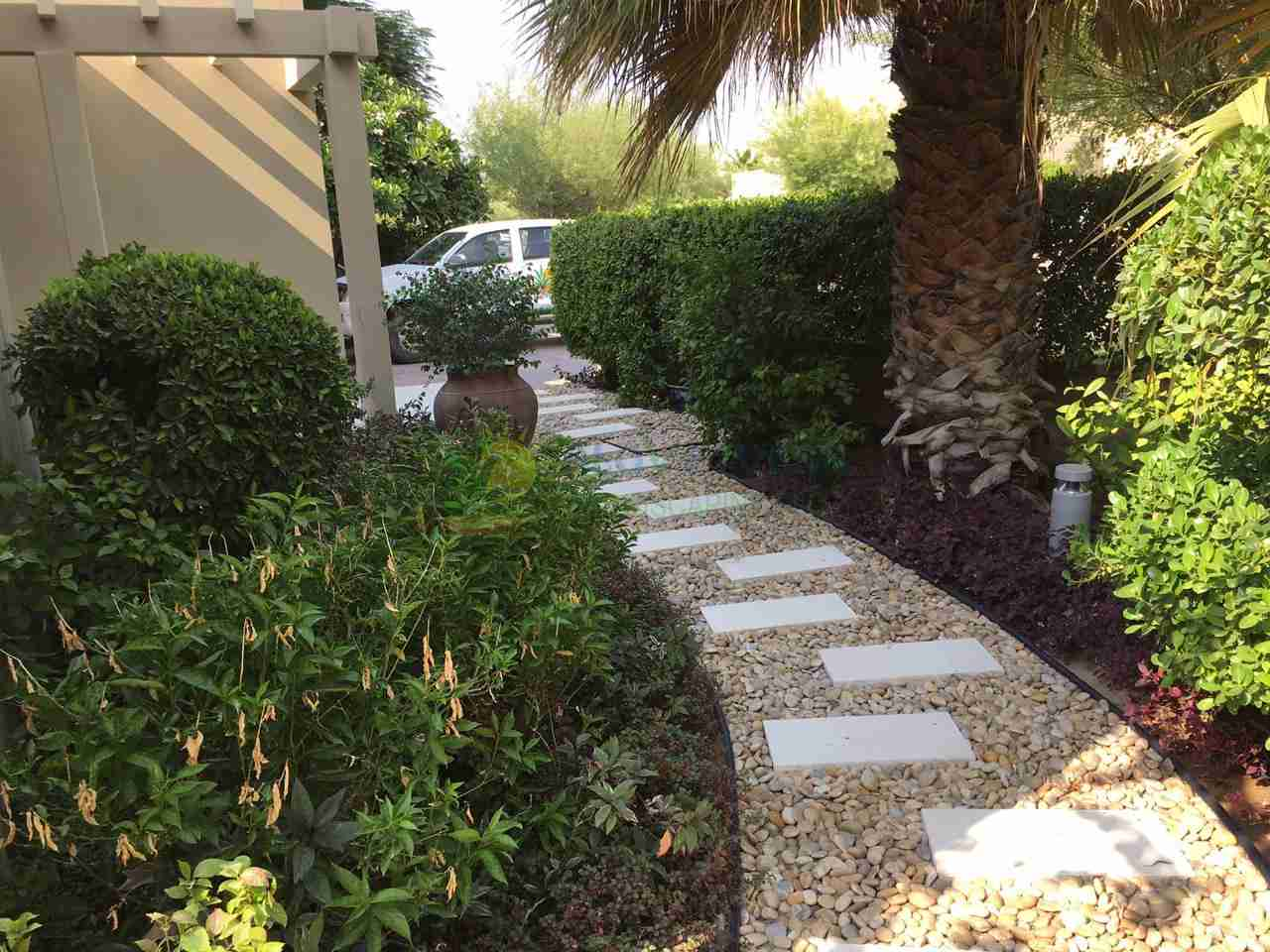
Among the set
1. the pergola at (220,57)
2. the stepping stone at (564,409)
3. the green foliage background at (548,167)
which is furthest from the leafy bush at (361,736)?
the green foliage background at (548,167)

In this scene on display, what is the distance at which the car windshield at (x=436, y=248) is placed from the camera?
1332cm

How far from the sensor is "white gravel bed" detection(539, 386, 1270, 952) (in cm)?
235

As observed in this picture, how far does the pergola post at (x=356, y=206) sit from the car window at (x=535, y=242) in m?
8.79

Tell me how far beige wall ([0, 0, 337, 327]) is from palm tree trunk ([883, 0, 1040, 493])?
355cm

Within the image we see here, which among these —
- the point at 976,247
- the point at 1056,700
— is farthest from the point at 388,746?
the point at 976,247

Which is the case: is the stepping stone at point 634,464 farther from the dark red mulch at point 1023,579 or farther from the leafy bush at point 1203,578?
the leafy bush at point 1203,578

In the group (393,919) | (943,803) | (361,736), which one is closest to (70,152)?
(361,736)

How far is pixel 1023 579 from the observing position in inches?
159

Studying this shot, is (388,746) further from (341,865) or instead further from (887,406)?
(887,406)

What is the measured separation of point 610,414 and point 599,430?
724mm

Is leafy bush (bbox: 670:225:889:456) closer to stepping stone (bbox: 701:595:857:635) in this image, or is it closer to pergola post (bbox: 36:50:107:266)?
stepping stone (bbox: 701:595:857:635)

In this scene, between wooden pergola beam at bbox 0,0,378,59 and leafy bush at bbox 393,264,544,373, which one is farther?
leafy bush at bbox 393,264,544,373

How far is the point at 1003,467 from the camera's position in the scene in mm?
4906

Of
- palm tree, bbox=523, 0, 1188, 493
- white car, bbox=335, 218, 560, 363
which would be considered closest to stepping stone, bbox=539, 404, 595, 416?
palm tree, bbox=523, 0, 1188, 493
